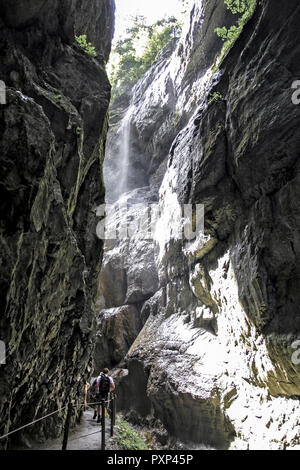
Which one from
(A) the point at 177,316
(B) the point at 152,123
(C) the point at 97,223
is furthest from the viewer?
(B) the point at 152,123

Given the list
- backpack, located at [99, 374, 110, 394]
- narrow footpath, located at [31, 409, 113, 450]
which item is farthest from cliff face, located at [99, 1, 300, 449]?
narrow footpath, located at [31, 409, 113, 450]

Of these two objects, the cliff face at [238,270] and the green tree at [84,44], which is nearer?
the cliff face at [238,270]

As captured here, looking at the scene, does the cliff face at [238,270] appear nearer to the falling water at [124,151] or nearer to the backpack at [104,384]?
the backpack at [104,384]

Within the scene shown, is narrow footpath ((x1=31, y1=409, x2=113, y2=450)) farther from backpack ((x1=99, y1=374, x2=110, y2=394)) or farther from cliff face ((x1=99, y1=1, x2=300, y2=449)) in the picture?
cliff face ((x1=99, y1=1, x2=300, y2=449))

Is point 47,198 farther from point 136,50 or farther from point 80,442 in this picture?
point 136,50

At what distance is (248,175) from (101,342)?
45.4ft

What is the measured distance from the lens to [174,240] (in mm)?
15094

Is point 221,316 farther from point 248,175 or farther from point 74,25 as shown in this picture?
point 74,25

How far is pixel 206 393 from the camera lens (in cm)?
1065

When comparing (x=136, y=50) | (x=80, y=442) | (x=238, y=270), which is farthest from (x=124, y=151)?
(x=80, y=442)

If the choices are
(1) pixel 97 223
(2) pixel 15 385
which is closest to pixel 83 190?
(1) pixel 97 223

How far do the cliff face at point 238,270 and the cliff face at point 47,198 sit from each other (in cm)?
386

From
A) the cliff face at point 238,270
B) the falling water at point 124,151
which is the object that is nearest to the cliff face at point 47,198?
the cliff face at point 238,270

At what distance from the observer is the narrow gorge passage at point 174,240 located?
17.9 feet
